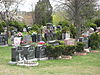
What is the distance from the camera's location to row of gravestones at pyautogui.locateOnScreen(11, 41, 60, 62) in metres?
12.1

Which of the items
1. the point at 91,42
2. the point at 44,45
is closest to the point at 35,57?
the point at 44,45

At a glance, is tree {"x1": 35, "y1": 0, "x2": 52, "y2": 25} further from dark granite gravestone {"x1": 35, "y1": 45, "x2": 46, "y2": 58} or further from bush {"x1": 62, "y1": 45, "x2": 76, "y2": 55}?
dark granite gravestone {"x1": 35, "y1": 45, "x2": 46, "y2": 58}

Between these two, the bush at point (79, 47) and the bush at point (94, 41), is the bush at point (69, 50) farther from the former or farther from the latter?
the bush at point (94, 41)

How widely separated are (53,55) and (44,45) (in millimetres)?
884

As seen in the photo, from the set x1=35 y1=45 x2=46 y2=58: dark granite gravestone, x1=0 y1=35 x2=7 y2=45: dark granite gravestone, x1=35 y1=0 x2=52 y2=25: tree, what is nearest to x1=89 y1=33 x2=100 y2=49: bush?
x1=35 y1=45 x2=46 y2=58: dark granite gravestone

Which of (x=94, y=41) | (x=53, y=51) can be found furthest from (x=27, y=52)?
(x=94, y=41)

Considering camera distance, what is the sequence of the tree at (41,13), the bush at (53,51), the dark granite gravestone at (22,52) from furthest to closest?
1. the tree at (41,13)
2. the bush at (53,51)
3. the dark granite gravestone at (22,52)

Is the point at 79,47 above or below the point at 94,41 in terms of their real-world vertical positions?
Answer: below

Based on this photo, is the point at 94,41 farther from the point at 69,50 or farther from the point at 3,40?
the point at 3,40

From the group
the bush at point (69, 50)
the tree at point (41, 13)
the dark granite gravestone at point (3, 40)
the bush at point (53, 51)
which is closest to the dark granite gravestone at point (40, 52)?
the bush at point (53, 51)

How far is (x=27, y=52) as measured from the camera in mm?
12781

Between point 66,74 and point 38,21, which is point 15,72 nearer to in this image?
point 66,74

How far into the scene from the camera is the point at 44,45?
1395 cm

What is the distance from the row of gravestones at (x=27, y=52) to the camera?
39.9 feet
